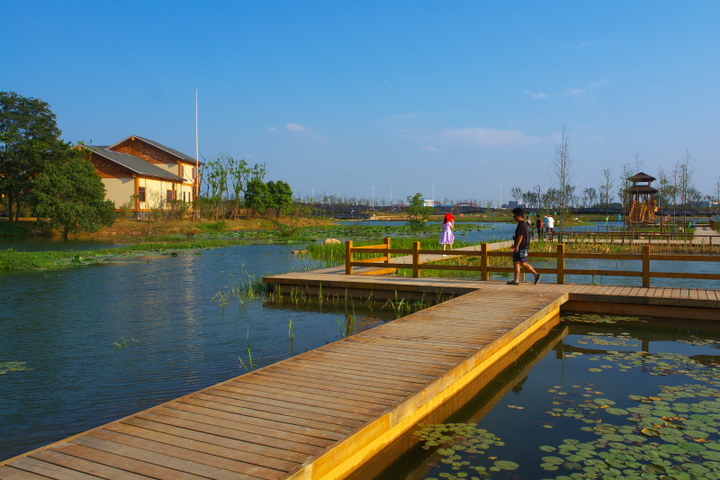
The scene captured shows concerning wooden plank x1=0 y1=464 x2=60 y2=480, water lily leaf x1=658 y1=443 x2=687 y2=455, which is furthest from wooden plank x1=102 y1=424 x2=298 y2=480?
water lily leaf x1=658 y1=443 x2=687 y2=455

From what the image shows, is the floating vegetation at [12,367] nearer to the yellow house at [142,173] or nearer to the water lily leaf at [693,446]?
the water lily leaf at [693,446]

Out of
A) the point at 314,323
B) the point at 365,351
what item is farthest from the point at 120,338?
the point at 365,351

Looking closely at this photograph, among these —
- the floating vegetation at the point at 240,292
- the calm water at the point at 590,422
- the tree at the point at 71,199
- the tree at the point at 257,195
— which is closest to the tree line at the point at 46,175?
the tree at the point at 71,199

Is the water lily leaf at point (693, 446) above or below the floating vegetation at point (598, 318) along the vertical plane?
below

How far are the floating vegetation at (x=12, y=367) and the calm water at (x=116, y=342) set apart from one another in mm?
15

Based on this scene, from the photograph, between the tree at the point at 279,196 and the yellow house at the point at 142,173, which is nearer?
the yellow house at the point at 142,173

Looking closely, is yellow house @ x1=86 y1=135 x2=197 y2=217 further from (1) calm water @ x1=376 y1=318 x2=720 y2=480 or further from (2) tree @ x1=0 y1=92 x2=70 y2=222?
(1) calm water @ x1=376 y1=318 x2=720 y2=480

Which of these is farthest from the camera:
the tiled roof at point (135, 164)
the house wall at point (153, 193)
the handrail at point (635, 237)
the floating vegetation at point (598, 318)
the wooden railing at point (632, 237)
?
the house wall at point (153, 193)

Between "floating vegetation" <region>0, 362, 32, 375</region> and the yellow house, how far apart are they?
125 feet

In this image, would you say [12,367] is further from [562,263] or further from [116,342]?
[562,263]

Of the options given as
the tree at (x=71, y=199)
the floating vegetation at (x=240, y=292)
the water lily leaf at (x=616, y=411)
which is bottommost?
the water lily leaf at (x=616, y=411)

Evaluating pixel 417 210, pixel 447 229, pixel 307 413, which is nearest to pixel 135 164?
pixel 417 210

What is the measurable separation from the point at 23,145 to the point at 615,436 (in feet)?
145

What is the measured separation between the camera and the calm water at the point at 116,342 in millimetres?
6828
